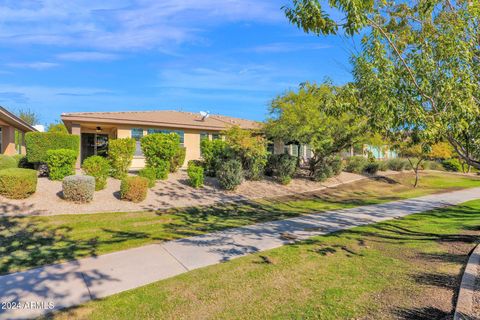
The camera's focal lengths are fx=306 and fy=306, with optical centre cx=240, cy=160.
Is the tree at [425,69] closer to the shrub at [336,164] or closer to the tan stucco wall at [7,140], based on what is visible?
the shrub at [336,164]

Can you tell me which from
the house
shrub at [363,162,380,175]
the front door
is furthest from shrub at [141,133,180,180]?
shrub at [363,162,380,175]

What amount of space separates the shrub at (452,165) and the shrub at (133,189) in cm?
3441

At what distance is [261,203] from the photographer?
507 inches

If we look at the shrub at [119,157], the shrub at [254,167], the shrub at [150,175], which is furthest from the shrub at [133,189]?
the shrub at [254,167]

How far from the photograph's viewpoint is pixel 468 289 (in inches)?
173

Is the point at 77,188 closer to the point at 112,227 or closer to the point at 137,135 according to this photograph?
the point at 112,227

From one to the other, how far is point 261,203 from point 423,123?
28.2 ft

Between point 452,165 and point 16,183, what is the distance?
1534 inches

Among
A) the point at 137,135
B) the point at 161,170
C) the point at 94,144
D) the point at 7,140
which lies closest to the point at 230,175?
the point at 161,170

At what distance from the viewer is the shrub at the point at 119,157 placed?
13.0 metres

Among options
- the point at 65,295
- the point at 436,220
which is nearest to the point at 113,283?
the point at 65,295

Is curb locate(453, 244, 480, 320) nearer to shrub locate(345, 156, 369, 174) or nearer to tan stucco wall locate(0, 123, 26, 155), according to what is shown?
shrub locate(345, 156, 369, 174)

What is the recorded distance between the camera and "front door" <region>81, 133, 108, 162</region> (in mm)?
23344

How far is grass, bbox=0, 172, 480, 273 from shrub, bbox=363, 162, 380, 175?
473 inches
